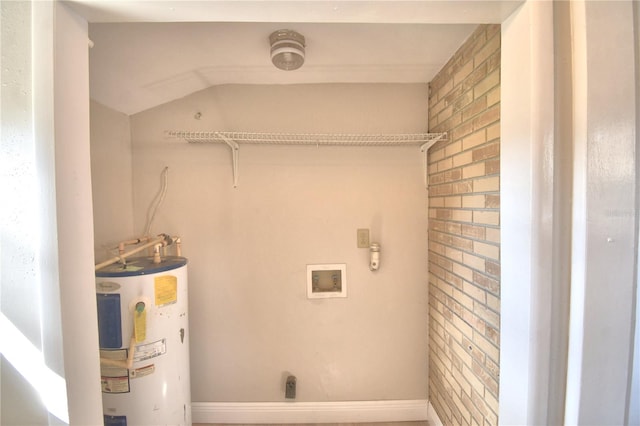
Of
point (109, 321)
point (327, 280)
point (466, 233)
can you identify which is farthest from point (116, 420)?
point (466, 233)

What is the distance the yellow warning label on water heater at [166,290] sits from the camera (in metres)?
1.16

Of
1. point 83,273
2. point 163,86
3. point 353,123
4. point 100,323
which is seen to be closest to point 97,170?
point 163,86

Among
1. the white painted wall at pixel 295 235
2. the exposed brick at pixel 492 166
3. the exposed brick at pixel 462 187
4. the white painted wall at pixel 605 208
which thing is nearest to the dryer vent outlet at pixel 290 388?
the white painted wall at pixel 295 235

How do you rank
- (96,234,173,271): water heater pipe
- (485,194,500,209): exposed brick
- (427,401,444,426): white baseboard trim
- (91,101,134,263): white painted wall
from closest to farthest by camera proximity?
1. (485,194,500,209): exposed brick
2. (96,234,173,271): water heater pipe
3. (91,101,134,263): white painted wall
4. (427,401,444,426): white baseboard trim

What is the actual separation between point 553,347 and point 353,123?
4.66ft

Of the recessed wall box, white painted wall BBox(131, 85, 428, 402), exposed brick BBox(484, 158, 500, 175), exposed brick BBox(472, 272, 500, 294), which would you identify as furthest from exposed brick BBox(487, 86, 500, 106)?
the recessed wall box

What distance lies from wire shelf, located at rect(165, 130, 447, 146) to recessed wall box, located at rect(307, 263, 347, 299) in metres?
0.83

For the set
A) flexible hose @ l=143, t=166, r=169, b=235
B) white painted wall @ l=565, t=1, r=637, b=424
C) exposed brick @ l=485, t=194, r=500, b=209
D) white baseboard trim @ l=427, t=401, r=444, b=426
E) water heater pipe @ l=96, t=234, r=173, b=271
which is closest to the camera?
white painted wall @ l=565, t=1, r=637, b=424

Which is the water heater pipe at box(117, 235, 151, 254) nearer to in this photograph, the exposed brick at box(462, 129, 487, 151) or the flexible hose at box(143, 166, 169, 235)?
the flexible hose at box(143, 166, 169, 235)

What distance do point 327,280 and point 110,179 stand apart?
1.49m

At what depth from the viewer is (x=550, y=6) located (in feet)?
2.04

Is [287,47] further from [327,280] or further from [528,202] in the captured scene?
[327,280]

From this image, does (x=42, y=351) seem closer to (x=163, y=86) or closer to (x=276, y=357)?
(x=276, y=357)

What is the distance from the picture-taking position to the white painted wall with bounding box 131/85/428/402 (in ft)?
5.18
